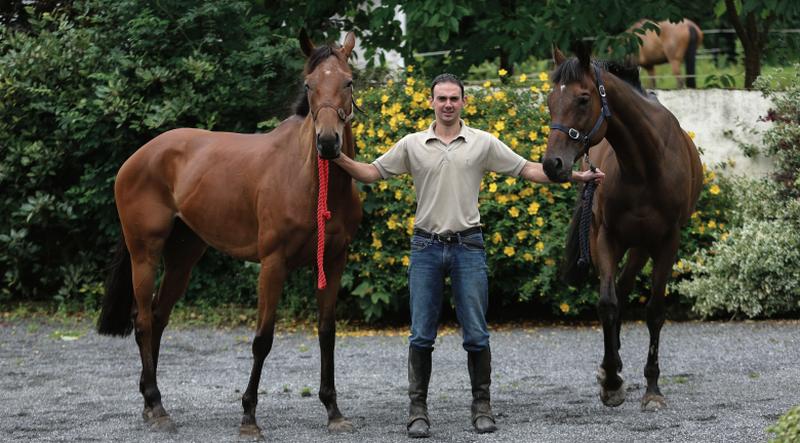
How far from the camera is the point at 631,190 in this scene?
704cm

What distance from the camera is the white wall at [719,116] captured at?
37.4ft

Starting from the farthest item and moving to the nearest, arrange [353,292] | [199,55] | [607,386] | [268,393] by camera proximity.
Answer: [199,55] → [353,292] → [268,393] → [607,386]

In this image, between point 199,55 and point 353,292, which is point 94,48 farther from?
point 353,292

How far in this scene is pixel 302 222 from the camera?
6.20m

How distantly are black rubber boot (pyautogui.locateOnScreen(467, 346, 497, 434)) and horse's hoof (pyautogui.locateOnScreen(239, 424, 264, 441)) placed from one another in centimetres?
118

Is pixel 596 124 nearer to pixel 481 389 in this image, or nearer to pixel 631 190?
pixel 631 190

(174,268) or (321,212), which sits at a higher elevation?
(321,212)

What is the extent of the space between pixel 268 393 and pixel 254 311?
3628 mm

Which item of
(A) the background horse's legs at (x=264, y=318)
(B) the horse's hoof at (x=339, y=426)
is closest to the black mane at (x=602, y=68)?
(A) the background horse's legs at (x=264, y=318)

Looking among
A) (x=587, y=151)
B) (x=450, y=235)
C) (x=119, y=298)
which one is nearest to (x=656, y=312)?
(x=587, y=151)

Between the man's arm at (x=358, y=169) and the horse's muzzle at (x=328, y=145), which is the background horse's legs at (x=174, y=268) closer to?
the man's arm at (x=358, y=169)

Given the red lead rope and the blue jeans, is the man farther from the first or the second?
the red lead rope

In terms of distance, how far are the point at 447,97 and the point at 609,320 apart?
188 cm

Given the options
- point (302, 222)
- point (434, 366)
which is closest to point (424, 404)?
point (302, 222)
